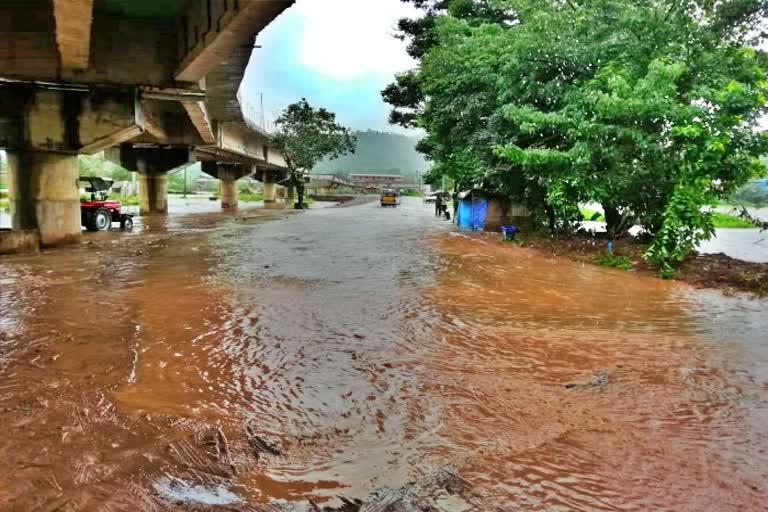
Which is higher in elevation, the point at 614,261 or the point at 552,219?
the point at 552,219

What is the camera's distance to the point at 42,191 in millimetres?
14820

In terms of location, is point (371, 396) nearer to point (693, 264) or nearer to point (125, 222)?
point (693, 264)

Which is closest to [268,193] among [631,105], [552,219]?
[552,219]

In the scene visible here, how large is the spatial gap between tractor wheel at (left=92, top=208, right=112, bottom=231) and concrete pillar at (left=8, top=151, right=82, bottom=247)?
7065 mm

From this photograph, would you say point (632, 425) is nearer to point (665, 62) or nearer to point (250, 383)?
point (250, 383)

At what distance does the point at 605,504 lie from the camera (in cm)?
308

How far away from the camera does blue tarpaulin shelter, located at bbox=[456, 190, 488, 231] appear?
79.6 feet

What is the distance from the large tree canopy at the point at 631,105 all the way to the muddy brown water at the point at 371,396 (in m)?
3.51

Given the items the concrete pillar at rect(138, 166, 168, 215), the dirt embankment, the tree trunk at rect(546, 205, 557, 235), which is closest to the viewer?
the dirt embankment

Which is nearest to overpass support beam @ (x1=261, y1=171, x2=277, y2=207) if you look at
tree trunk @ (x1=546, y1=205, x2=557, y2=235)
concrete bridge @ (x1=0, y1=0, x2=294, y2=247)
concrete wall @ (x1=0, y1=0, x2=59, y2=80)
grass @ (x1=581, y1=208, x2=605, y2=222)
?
grass @ (x1=581, y1=208, x2=605, y2=222)

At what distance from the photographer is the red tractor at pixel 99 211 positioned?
22.1 meters

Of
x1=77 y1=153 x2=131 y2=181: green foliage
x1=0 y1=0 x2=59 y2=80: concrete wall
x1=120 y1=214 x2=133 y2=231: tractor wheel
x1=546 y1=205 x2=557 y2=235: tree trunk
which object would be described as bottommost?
x1=120 y1=214 x2=133 y2=231: tractor wheel

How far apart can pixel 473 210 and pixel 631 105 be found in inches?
511

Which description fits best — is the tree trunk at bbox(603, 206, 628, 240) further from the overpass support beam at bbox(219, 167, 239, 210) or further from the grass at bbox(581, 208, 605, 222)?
the overpass support beam at bbox(219, 167, 239, 210)
